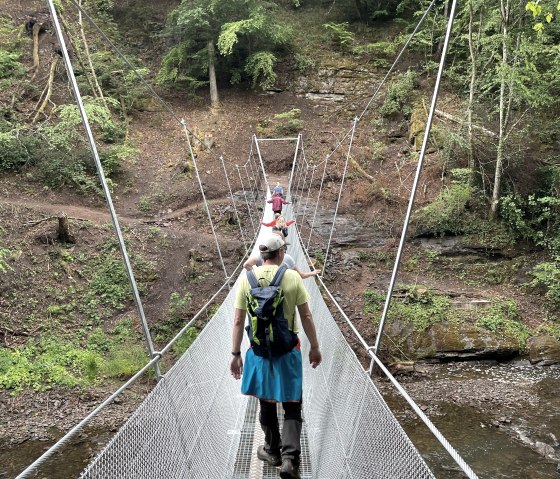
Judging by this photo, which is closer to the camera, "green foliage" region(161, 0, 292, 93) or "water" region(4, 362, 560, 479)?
"water" region(4, 362, 560, 479)

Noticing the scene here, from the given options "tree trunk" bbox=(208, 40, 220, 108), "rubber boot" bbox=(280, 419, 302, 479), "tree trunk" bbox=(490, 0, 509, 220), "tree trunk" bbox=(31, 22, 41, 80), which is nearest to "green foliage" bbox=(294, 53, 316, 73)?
"tree trunk" bbox=(208, 40, 220, 108)

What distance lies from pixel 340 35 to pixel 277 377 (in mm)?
10750

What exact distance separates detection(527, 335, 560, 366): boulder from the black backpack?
4.27 meters

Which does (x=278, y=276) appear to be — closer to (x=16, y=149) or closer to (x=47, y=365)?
(x=47, y=365)

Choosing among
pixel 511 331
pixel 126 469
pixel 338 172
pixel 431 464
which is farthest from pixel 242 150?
pixel 126 469

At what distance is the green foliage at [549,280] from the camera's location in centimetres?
546

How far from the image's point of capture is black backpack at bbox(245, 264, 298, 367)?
1.42 meters

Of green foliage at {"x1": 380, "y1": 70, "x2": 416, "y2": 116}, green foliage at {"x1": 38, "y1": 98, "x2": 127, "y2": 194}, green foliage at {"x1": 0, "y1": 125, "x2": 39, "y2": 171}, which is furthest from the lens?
green foliage at {"x1": 380, "y1": 70, "x2": 416, "y2": 116}

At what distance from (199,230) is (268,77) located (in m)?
4.55

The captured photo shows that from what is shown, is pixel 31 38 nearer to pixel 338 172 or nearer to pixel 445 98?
pixel 338 172

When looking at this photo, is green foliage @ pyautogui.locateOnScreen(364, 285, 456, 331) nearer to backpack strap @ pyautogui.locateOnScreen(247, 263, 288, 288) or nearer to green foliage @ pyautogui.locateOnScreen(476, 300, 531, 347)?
green foliage @ pyautogui.locateOnScreen(476, 300, 531, 347)

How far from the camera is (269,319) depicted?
1.44 m

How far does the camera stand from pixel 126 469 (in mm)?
1063

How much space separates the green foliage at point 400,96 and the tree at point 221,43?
2.56 metres
